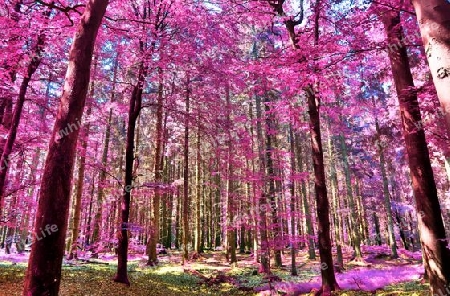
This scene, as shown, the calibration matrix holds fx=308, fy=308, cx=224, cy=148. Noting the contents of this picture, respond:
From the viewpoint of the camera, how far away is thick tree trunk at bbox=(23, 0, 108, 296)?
3514 mm

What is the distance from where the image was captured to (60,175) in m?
3.74

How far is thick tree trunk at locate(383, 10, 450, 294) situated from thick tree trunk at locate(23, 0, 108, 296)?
5.93 metres

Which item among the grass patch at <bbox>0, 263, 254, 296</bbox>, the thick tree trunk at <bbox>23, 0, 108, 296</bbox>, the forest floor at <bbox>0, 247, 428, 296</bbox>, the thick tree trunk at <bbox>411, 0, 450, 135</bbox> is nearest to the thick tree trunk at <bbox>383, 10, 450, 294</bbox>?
the forest floor at <bbox>0, 247, 428, 296</bbox>

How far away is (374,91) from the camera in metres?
21.5

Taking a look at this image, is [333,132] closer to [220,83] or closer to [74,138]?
[220,83]

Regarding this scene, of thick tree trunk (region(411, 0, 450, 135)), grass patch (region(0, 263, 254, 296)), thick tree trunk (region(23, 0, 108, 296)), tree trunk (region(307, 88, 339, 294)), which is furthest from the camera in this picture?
tree trunk (region(307, 88, 339, 294))

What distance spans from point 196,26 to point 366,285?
10.7 m

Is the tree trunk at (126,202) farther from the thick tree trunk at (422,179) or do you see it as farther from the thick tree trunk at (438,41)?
the thick tree trunk at (438,41)

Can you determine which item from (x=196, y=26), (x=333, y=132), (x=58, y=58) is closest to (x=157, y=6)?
(x=196, y=26)

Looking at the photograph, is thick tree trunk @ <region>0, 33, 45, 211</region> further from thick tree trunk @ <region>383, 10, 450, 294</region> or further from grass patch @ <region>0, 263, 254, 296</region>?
thick tree trunk @ <region>383, 10, 450, 294</region>

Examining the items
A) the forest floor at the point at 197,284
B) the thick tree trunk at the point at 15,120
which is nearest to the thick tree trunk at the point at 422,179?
the forest floor at the point at 197,284

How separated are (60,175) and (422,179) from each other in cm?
697

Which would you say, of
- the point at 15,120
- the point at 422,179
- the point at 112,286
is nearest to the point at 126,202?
the point at 112,286

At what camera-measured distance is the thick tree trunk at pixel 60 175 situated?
138 inches
